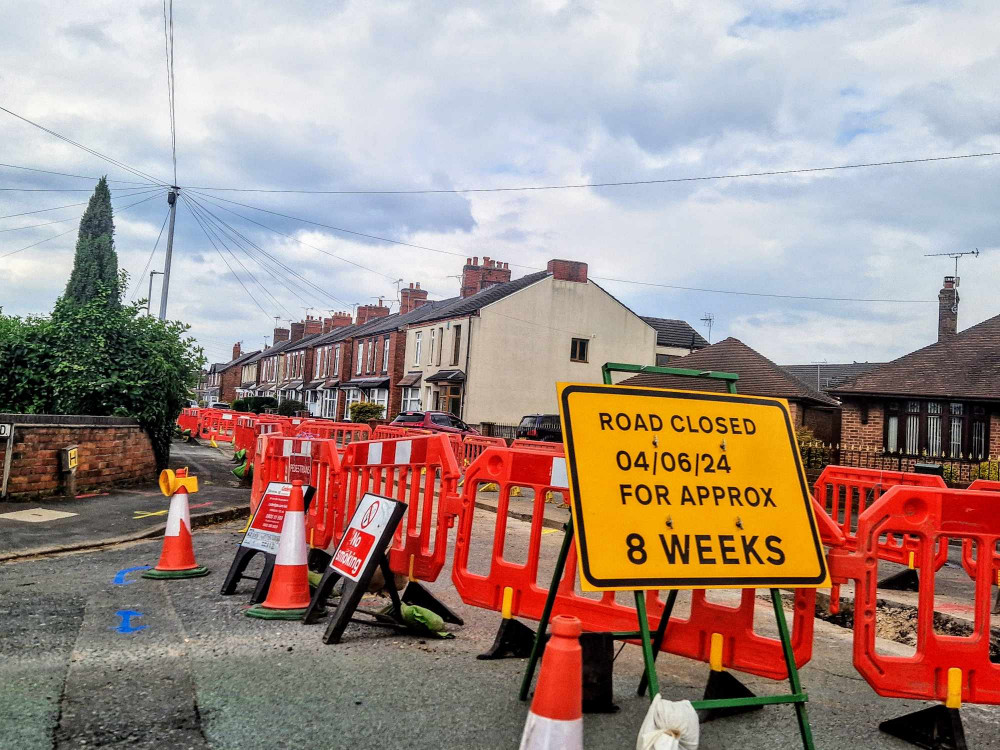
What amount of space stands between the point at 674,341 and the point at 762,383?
50.9 ft

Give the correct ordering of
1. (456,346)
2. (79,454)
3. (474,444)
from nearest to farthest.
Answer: (79,454) < (474,444) < (456,346)

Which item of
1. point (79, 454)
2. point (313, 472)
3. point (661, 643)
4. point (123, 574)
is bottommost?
point (123, 574)

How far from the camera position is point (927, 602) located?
3.62 m

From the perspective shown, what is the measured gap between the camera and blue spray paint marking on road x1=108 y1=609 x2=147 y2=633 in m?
4.81

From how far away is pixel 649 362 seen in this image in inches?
1670

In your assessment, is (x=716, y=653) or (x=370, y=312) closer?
(x=716, y=653)

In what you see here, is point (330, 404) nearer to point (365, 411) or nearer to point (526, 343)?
point (365, 411)

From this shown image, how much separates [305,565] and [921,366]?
84.2 ft

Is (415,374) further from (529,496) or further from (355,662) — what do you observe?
(355,662)

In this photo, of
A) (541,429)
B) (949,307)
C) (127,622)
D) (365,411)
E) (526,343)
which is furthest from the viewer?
(365,411)

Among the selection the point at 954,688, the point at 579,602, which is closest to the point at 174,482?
the point at 579,602

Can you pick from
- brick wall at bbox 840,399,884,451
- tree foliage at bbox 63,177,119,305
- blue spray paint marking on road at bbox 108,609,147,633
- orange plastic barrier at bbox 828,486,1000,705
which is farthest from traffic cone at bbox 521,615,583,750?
brick wall at bbox 840,399,884,451

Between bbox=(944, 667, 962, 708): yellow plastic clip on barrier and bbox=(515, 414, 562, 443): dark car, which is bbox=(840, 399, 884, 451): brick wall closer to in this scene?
bbox=(515, 414, 562, 443): dark car

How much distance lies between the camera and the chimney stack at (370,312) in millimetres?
62906
